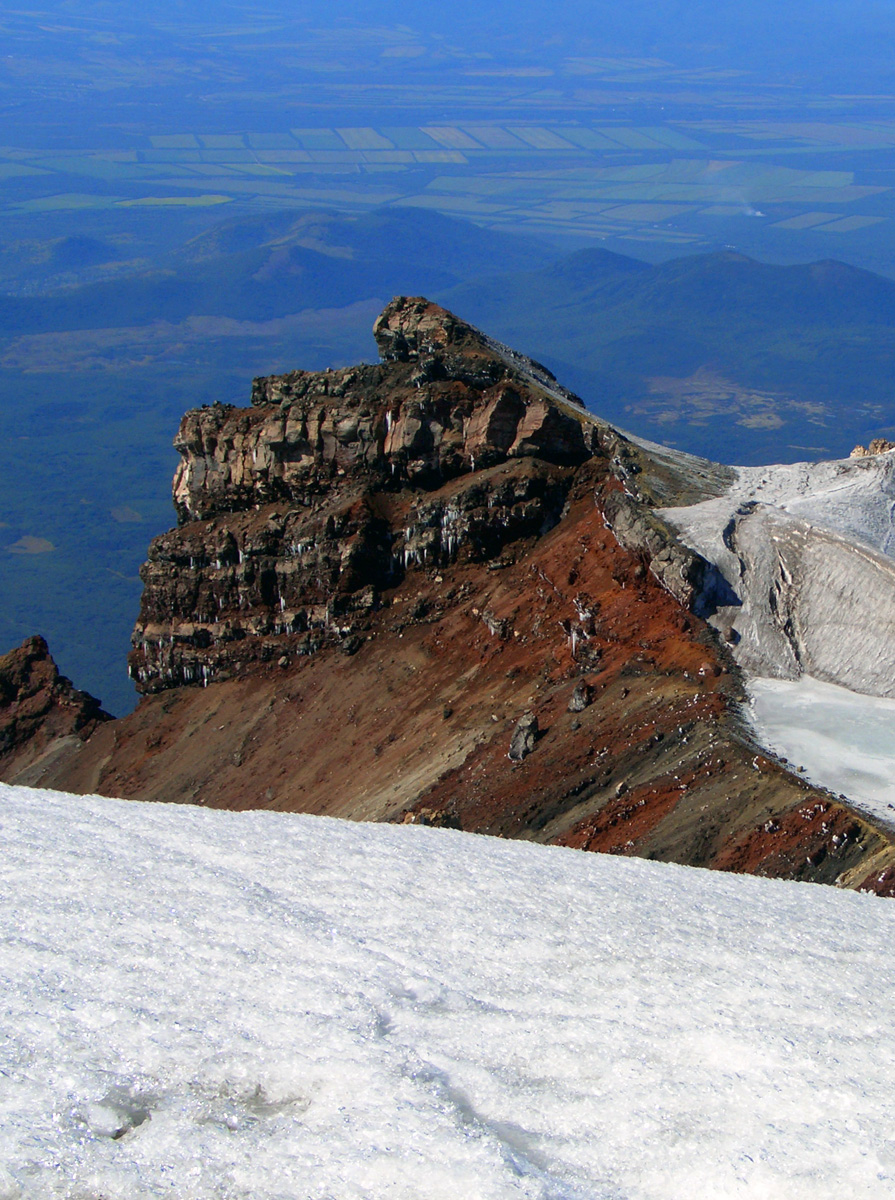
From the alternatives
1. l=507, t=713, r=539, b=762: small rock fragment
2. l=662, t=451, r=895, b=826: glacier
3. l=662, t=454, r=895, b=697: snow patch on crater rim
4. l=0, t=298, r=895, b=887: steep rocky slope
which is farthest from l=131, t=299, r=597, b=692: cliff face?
l=507, t=713, r=539, b=762: small rock fragment

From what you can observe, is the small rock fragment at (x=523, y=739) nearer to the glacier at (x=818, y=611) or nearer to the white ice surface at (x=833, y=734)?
the glacier at (x=818, y=611)

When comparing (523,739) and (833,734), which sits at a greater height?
(833,734)

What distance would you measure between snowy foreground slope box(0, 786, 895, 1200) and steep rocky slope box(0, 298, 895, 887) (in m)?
9.79

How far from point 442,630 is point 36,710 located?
22.3 meters

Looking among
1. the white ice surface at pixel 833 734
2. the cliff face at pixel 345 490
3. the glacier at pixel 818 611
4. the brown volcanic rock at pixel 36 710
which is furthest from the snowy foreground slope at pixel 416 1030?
the brown volcanic rock at pixel 36 710

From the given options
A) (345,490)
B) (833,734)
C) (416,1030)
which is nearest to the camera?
(416,1030)

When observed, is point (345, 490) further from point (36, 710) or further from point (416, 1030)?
point (416, 1030)

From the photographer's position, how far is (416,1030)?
11547 mm

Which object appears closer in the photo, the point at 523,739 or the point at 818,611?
the point at 523,739

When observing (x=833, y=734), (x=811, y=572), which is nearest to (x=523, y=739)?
(x=833, y=734)

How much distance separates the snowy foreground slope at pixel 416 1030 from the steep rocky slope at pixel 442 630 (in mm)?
9787

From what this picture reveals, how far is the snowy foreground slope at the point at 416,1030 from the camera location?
378 inches

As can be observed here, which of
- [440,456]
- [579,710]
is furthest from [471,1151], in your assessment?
[440,456]

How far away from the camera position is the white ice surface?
2498 cm
